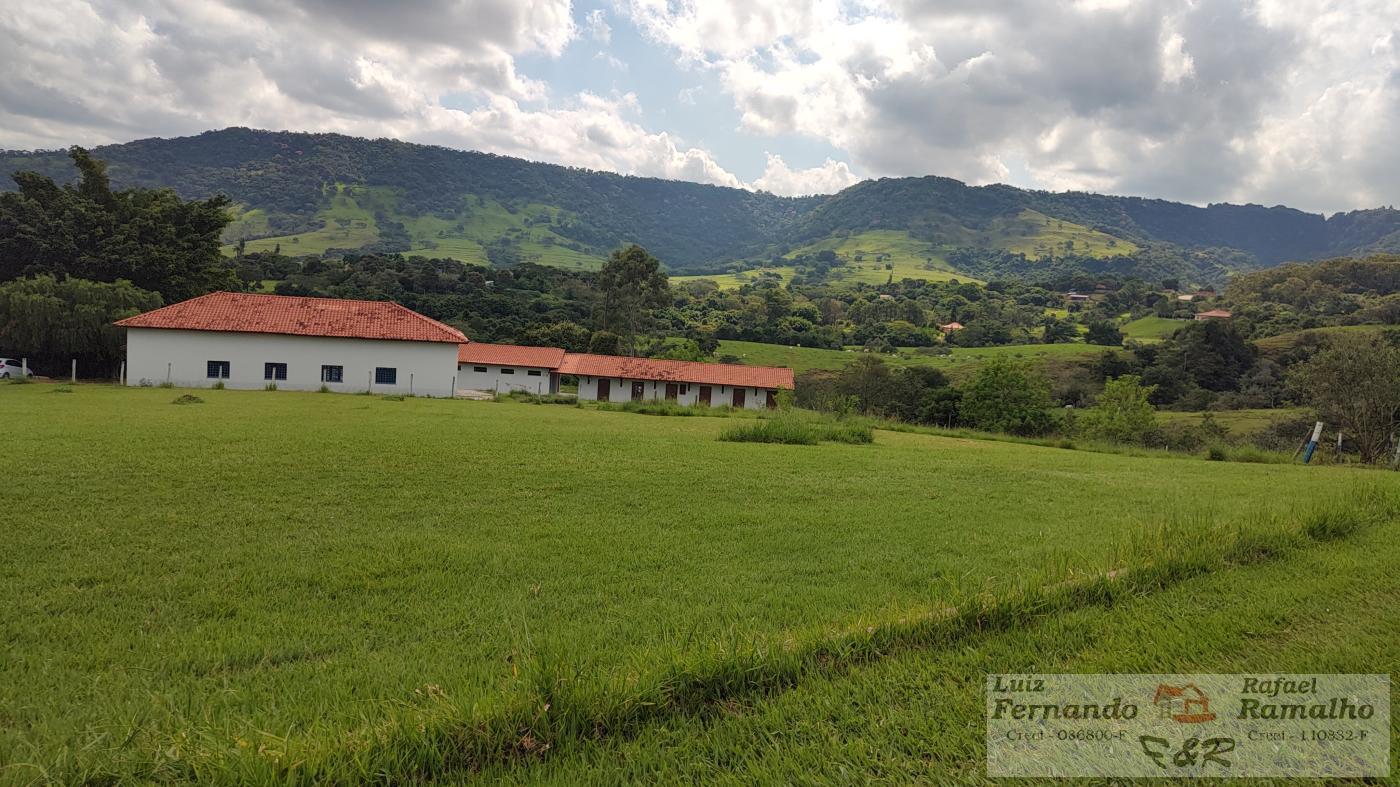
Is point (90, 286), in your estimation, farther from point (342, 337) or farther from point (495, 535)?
A: point (495, 535)

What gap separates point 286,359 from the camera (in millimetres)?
33031

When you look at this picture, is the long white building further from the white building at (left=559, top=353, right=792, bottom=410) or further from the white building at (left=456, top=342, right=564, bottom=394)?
the white building at (left=559, top=353, right=792, bottom=410)

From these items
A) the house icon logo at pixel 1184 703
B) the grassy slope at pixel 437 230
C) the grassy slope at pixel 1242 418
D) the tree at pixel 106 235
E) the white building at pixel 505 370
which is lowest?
the house icon logo at pixel 1184 703

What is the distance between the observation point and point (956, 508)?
27.3ft

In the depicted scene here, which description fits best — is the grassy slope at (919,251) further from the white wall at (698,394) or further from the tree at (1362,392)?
the tree at (1362,392)

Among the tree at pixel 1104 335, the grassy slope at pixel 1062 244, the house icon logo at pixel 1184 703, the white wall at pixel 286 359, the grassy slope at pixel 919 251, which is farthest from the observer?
the grassy slope at pixel 1062 244

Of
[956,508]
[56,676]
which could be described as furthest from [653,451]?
[56,676]

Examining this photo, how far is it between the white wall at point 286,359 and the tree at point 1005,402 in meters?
31.0

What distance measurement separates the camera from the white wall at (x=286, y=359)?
103ft

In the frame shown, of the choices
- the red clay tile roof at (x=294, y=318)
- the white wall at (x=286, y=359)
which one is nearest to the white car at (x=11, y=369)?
the white wall at (x=286, y=359)

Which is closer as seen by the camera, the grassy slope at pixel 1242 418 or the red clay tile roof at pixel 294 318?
the red clay tile roof at pixel 294 318

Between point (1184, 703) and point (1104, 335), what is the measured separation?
88.8 metres

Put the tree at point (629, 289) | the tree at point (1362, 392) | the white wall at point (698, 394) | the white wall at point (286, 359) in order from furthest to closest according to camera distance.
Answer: the tree at point (629, 289), the white wall at point (698, 394), the white wall at point (286, 359), the tree at point (1362, 392)

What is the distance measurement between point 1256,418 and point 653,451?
1729 inches
